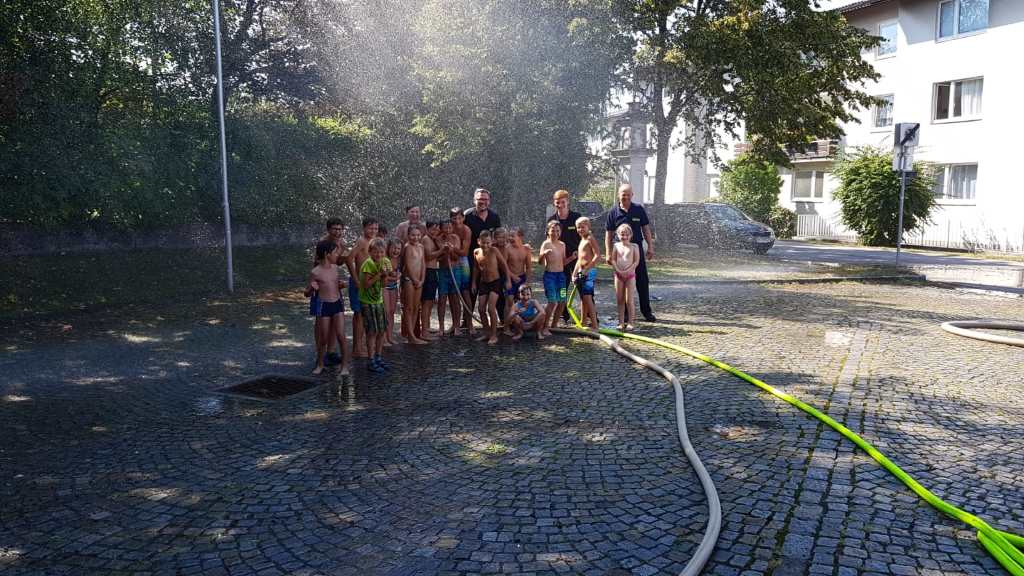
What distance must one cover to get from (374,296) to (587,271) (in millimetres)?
3005

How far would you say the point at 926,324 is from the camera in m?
10.5

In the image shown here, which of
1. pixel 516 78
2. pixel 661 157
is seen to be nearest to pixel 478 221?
pixel 516 78

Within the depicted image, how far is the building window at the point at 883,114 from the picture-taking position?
1224 inches

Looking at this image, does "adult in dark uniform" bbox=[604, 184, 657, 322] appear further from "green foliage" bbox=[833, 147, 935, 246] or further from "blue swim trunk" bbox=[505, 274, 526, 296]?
"green foliage" bbox=[833, 147, 935, 246]

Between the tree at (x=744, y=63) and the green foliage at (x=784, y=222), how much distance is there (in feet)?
39.2

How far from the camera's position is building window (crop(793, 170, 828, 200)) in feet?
121

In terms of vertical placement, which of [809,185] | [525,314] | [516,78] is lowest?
[525,314]

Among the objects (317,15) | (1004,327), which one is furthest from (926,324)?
(317,15)

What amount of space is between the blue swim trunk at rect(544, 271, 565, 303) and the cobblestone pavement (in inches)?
40.5

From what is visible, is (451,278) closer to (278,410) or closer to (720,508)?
(278,410)

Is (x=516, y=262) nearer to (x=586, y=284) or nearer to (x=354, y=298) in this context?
(x=586, y=284)

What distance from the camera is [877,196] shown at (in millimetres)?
27453

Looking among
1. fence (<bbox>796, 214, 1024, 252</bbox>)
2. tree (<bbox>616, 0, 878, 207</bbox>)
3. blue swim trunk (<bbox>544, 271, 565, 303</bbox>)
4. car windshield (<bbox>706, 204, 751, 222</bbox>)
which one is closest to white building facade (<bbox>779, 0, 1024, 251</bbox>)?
fence (<bbox>796, 214, 1024, 252</bbox>)

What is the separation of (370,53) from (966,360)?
1729 cm
